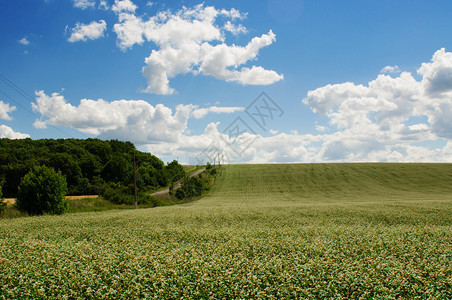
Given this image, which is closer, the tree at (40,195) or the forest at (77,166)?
the tree at (40,195)

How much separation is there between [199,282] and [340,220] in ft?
59.5

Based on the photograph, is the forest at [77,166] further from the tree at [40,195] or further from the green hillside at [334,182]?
the tree at [40,195]

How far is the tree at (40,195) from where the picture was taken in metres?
33.8

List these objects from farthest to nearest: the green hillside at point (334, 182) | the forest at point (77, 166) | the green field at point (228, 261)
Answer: the forest at point (77, 166) → the green hillside at point (334, 182) → the green field at point (228, 261)

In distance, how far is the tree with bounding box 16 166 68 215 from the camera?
33781 mm

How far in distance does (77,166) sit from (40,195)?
4622 centimetres

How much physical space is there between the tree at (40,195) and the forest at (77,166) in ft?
106

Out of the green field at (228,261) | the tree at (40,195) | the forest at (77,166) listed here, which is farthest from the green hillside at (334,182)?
the green field at (228,261)

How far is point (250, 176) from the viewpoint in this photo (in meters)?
84.4

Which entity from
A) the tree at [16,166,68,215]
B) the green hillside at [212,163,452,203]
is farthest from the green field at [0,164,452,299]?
the green hillside at [212,163,452,203]

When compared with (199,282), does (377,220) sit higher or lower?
lower

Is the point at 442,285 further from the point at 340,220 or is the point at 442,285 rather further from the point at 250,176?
the point at 250,176

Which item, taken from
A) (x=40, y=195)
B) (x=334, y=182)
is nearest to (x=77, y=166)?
(x=40, y=195)

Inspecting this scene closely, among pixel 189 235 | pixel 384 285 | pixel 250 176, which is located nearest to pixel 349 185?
pixel 250 176
